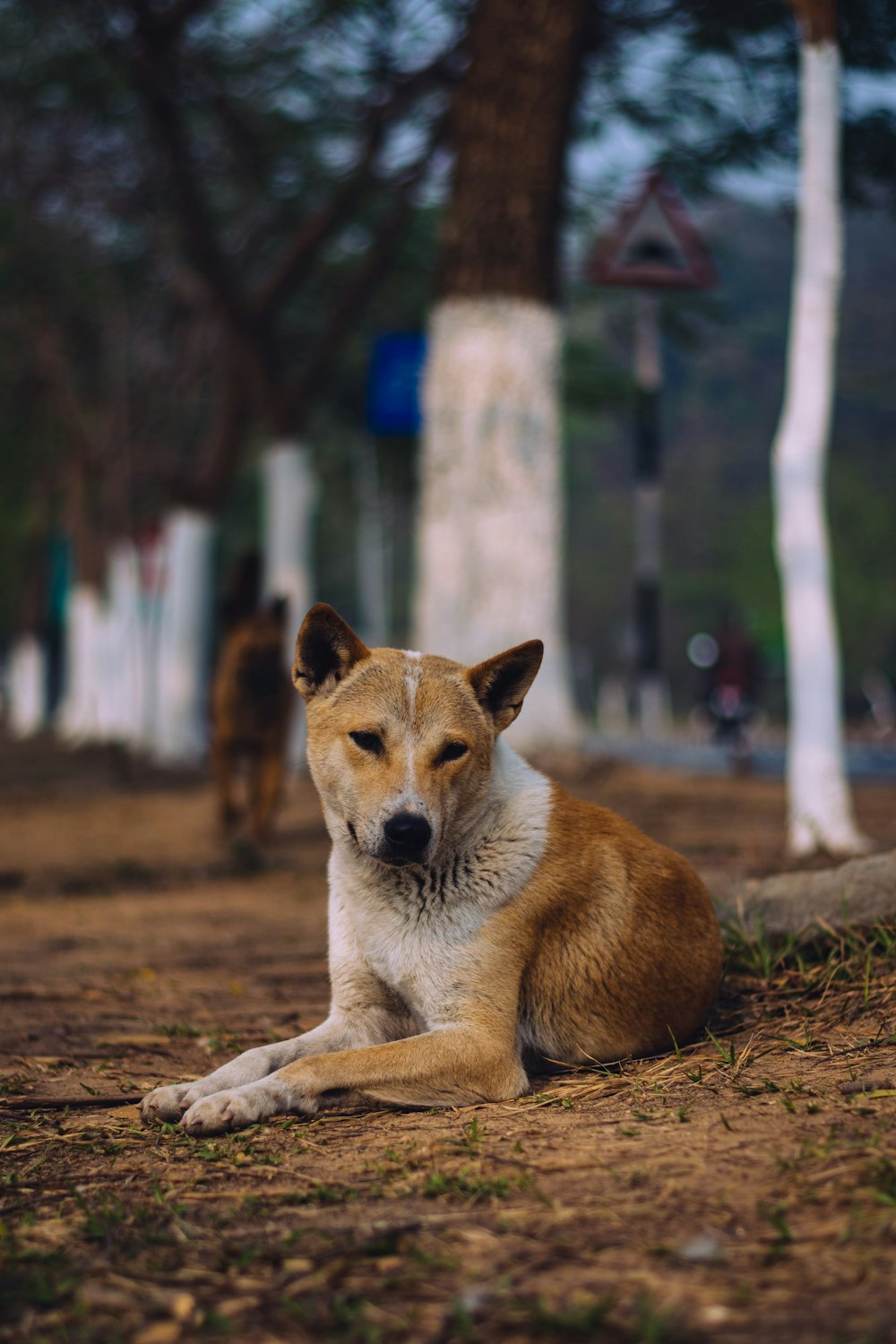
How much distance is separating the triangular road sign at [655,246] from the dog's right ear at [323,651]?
260 inches

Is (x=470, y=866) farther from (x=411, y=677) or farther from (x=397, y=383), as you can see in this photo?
(x=397, y=383)

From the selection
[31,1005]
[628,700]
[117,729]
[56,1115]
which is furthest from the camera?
[628,700]

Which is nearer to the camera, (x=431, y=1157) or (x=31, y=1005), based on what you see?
(x=431, y=1157)

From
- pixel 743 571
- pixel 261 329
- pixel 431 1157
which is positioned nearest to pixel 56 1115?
pixel 431 1157

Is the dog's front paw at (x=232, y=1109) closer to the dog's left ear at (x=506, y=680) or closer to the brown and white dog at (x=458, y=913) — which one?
the brown and white dog at (x=458, y=913)

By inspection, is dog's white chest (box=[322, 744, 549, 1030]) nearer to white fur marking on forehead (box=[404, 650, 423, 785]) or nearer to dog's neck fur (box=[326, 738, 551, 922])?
dog's neck fur (box=[326, 738, 551, 922])

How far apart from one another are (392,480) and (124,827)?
48.5ft

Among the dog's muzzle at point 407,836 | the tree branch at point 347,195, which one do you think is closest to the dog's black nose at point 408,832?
the dog's muzzle at point 407,836

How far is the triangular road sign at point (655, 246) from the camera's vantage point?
34.0ft

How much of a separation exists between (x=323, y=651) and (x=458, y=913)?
904mm

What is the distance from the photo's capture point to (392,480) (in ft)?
89.4

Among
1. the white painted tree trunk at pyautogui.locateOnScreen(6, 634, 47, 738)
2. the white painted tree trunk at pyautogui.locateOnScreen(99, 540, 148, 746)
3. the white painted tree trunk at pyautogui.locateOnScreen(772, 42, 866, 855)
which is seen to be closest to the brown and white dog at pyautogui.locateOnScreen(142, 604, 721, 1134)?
the white painted tree trunk at pyautogui.locateOnScreen(772, 42, 866, 855)

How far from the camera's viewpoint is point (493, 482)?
36.3ft

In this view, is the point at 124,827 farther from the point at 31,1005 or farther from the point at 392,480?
the point at 392,480
